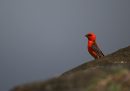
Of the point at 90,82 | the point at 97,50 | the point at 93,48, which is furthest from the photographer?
the point at 93,48

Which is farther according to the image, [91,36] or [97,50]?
[91,36]

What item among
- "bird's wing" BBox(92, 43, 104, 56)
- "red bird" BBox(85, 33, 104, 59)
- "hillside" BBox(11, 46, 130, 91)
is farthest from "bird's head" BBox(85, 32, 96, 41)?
"hillside" BBox(11, 46, 130, 91)

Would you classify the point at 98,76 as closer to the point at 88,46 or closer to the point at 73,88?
the point at 73,88

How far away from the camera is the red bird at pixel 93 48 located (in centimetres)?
3259

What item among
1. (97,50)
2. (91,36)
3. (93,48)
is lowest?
(97,50)

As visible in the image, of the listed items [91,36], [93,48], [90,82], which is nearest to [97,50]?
[93,48]

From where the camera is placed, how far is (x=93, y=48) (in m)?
33.1

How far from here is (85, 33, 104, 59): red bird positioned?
32.6 m

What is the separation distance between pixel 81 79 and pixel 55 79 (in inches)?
17.1

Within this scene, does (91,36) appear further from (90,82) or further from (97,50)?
(90,82)

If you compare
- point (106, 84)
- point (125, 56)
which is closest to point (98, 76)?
point (106, 84)

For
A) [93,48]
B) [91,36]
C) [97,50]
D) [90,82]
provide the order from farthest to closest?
[91,36] → [93,48] → [97,50] → [90,82]

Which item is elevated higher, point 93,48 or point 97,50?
point 93,48

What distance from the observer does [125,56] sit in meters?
23.2
